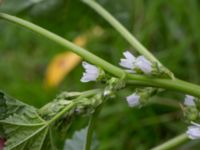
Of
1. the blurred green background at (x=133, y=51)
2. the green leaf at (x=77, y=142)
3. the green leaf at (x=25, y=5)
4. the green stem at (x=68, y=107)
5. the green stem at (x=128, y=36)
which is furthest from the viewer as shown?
the blurred green background at (x=133, y=51)

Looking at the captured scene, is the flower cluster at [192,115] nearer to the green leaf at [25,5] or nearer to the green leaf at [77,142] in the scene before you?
the green leaf at [77,142]

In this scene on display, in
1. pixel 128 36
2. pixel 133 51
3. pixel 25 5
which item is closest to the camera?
pixel 128 36

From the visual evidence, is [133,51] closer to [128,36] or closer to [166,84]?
[128,36]

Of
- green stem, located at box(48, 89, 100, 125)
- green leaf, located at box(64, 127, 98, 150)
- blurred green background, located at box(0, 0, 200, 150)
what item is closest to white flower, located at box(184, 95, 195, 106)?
green stem, located at box(48, 89, 100, 125)

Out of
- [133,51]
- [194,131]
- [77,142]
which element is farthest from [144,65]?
[133,51]

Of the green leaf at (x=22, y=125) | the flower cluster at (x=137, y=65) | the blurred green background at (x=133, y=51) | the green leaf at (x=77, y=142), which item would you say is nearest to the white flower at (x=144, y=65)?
the flower cluster at (x=137, y=65)

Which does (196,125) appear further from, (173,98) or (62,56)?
(62,56)

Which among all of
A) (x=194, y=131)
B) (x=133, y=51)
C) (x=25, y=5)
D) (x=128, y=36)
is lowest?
(x=194, y=131)

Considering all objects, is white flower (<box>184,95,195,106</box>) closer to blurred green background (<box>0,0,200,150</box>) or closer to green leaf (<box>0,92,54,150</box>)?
green leaf (<box>0,92,54,150</box>)
